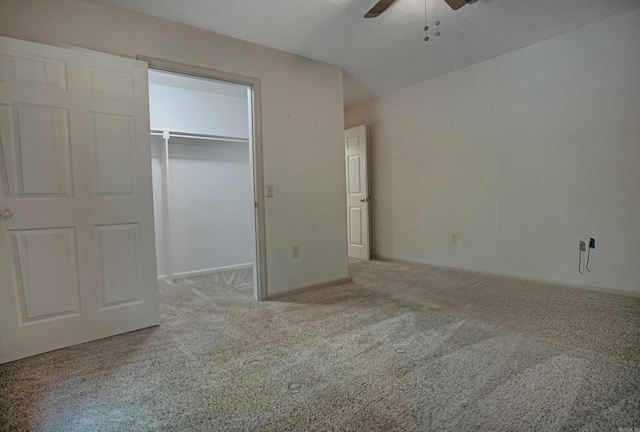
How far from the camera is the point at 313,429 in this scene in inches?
50.8

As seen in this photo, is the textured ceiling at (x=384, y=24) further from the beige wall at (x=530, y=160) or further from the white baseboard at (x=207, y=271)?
the white baseboard at (x=207, y=271)

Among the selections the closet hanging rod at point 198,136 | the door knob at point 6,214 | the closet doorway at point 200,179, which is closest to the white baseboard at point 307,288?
the closet doorway at point 200,179

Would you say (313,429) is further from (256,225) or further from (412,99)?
(412,99)

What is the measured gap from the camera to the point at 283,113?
317 cm

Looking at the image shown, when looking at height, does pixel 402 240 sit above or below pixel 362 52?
below

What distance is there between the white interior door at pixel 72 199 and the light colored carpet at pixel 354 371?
0.73 ft

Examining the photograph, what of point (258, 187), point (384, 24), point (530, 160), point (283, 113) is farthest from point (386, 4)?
point (530, 160)

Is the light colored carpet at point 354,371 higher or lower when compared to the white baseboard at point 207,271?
lower

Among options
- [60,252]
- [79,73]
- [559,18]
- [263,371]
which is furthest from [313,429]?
[559,18]

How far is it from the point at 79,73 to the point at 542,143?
405 centimetres

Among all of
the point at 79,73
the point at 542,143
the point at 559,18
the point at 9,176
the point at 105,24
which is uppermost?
the point at 559,18

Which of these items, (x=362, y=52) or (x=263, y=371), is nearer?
(x=263, y=371)

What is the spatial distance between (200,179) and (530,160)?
3860 millimetres

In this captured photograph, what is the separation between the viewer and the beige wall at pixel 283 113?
2.27 meters
